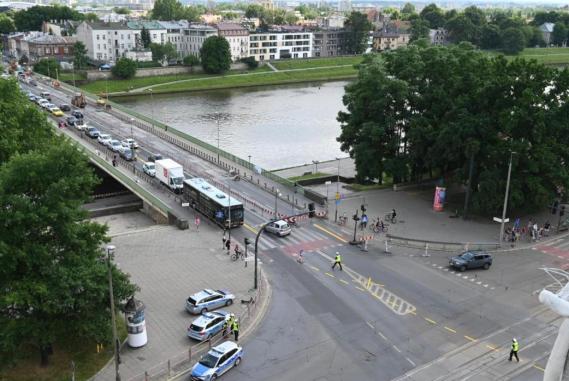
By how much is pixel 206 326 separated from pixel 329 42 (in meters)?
161

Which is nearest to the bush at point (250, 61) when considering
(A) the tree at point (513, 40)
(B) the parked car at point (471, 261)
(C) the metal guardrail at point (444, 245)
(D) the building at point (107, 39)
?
(D) the building at point (107, 39)

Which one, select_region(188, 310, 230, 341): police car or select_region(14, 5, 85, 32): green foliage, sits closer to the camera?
select_region(188, 310, 230, 341): police car

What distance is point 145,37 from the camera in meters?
149

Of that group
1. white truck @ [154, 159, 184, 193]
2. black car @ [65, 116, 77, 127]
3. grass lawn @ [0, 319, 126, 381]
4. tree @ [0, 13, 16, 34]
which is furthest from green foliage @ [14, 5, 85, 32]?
grass lawn @ [0, 319, 126, 381]

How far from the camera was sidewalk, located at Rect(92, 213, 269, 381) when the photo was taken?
27.5m

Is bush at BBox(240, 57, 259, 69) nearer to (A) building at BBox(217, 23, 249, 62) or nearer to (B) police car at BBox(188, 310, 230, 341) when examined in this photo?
(A) building at BBox(217, 23, 249, 62)

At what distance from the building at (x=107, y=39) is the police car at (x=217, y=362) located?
431 feet

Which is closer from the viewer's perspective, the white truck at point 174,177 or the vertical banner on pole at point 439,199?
the vertical banner on pole at point 439,199

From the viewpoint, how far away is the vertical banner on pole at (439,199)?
49344mm

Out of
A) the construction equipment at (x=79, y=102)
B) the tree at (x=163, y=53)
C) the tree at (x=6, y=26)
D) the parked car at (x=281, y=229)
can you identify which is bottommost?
the parked car at (x=281, y=229)

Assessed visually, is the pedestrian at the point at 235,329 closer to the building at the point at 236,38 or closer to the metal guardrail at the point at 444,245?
the metal guardrail at the point at 444,245

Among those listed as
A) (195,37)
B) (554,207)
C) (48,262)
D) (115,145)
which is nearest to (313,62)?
(195,37)

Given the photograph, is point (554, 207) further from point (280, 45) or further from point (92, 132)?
point (280, 45)

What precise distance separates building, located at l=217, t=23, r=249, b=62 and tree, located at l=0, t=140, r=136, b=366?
132 metres
